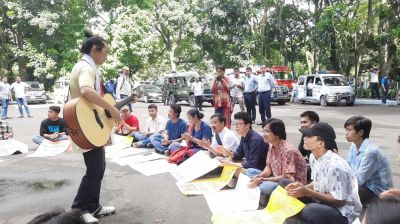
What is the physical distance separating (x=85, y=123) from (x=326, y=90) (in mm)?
17941

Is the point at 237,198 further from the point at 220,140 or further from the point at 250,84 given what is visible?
the point at 250,84

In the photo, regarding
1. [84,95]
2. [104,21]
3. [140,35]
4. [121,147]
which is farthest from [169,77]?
[84,95]

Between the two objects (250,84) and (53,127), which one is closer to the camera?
(53,127)

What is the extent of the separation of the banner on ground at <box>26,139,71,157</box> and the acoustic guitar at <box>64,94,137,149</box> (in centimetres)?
470

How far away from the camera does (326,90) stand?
2011 cm

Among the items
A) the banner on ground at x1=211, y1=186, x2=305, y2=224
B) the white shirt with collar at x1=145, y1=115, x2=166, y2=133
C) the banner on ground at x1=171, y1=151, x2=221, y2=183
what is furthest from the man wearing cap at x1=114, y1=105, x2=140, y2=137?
the banner on ground at x1=211, y1=186, x2=305, y2=224

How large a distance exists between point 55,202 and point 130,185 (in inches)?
43.0

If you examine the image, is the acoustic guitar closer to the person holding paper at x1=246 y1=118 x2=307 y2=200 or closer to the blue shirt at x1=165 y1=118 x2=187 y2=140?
the person holding paper at x1=246 y1=118 x2=307 y2=200

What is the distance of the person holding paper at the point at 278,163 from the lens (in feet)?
14.0

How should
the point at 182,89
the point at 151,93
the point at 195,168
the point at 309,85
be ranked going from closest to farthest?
the point at 195,168 < the point at 309,85 < the point at 182,89 < the point at 151,93

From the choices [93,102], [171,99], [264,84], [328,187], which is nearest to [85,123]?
[93,102]

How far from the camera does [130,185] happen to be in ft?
18.9

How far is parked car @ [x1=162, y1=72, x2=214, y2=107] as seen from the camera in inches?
834

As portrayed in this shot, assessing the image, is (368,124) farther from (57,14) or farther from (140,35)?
(57,14)
